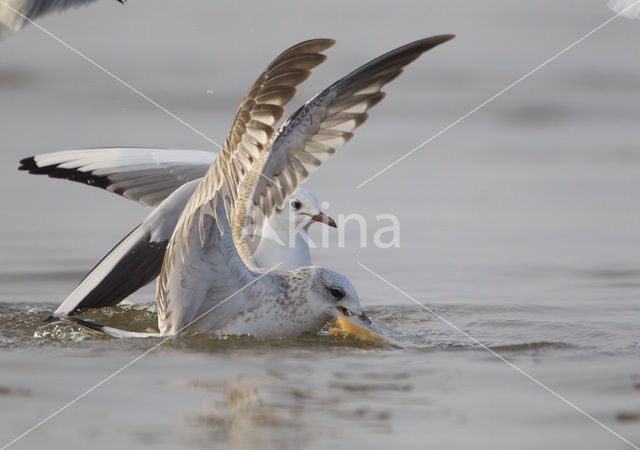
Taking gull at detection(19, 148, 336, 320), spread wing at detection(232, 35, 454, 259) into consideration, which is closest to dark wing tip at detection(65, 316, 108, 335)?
gull at detection(19, 148, 336, 320)

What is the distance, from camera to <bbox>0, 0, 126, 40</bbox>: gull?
735cm

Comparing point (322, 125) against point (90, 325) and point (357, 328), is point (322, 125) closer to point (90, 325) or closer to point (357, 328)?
point (357, 328)

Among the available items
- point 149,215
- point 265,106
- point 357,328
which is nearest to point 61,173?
point 149,215

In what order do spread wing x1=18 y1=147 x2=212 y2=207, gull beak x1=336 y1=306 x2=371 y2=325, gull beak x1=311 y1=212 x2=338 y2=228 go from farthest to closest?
gull beak x1=311 y1=212 x2=338 y2=228, spread wing x1=18 y1=147 x2=212 y2=207, gull beak x1=336 y1=306 x2=371 y2=325

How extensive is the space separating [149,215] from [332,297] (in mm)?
1319

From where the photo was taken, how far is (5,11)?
7430mm

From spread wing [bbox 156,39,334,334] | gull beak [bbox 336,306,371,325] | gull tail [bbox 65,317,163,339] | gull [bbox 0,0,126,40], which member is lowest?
gull tail [bbox 65,317,163,339]

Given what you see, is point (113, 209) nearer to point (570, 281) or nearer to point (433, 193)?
point (433, 193)

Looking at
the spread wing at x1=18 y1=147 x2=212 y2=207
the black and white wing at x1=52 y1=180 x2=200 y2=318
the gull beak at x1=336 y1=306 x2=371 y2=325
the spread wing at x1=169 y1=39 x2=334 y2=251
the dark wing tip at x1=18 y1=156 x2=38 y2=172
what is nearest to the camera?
the spread wing at x1=169 y1=39 x2=334 y2=251

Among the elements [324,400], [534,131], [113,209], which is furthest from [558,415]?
[534,131]

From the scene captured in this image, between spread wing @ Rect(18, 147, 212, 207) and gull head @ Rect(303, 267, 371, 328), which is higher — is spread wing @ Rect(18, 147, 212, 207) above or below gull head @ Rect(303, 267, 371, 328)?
above

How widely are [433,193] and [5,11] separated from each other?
345cm

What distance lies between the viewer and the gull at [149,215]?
6699mm

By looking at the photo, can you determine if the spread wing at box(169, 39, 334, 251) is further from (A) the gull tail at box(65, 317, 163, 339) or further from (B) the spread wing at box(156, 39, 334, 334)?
(A) the gull tail at box(65, 317, 163, 339)
